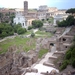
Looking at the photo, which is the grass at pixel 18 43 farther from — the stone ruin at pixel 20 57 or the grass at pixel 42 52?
the grass at pixel 42 52

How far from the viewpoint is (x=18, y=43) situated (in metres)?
27.6

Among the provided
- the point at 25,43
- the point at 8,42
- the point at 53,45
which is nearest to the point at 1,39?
the point at 8,42

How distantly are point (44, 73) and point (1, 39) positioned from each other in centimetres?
1675

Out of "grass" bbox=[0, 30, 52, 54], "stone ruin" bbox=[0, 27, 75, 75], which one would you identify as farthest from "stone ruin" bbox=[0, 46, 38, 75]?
"grass" bbox=[0, 30, 52, 54]

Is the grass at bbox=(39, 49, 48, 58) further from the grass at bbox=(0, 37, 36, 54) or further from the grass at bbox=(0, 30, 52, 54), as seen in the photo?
the grass at bbox=(0, 37, 36, 54)

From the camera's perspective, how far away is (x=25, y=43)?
2745 cm

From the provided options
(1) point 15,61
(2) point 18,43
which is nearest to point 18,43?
(2) point 18,43

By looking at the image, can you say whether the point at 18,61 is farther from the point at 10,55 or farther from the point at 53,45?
the point at 53,45

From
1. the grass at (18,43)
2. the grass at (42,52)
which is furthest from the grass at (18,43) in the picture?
the grass at (42,52)

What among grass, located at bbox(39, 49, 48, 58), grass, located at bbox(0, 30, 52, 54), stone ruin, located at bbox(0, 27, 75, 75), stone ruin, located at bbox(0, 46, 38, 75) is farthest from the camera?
grass, located at bbox(0, 30, 52, 54)

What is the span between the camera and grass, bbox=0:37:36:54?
2501 cm

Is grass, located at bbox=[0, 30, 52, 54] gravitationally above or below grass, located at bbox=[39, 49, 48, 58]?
above

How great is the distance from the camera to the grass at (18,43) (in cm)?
2501

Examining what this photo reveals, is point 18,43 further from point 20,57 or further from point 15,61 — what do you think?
point 15,61
